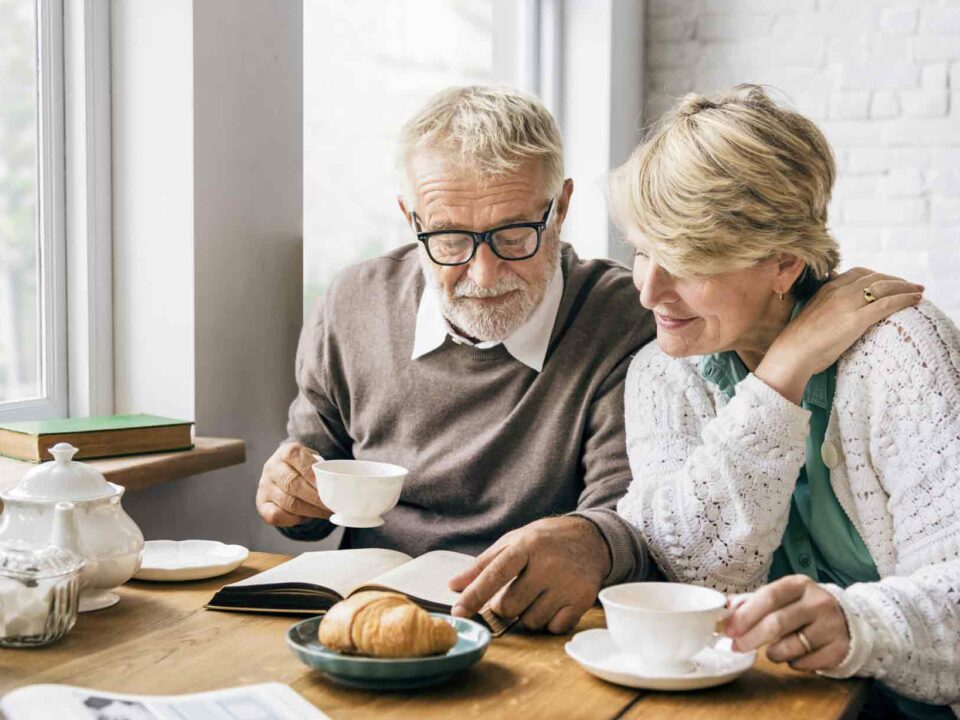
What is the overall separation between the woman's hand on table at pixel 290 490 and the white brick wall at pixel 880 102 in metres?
2.64

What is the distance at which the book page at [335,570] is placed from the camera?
142cm

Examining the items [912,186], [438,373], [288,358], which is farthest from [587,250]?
[438,373]

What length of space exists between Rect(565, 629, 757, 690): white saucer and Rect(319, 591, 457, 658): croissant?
15cm

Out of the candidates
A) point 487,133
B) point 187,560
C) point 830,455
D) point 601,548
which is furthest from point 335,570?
point 487,133

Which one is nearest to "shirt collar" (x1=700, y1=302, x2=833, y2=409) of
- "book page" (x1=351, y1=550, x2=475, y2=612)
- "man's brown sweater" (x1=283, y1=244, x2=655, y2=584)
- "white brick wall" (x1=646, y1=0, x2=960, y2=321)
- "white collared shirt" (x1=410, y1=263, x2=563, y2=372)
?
"man's brown sweater" (x1=283, y1=244, x2=655, y2=584)

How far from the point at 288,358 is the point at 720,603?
1.40 metres

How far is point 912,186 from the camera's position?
382 centimetres

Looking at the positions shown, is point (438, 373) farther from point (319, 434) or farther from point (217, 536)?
point (217, 536)

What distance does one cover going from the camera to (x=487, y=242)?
1867mm

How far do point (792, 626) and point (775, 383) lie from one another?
1.28ft

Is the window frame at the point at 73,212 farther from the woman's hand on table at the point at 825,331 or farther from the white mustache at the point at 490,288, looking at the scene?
the woman's hand on table at the point at 825,331

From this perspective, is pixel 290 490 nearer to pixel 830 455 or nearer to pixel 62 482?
pixel 62 482

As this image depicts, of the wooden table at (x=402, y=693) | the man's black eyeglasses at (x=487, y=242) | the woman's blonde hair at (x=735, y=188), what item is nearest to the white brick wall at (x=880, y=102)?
the man's black eyeglasses at (x=487, y=242)

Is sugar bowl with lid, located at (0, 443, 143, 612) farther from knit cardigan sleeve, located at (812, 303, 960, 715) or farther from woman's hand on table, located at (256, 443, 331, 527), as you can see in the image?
knit cardigan sleeve, located at (812, 303, 960, 715)
